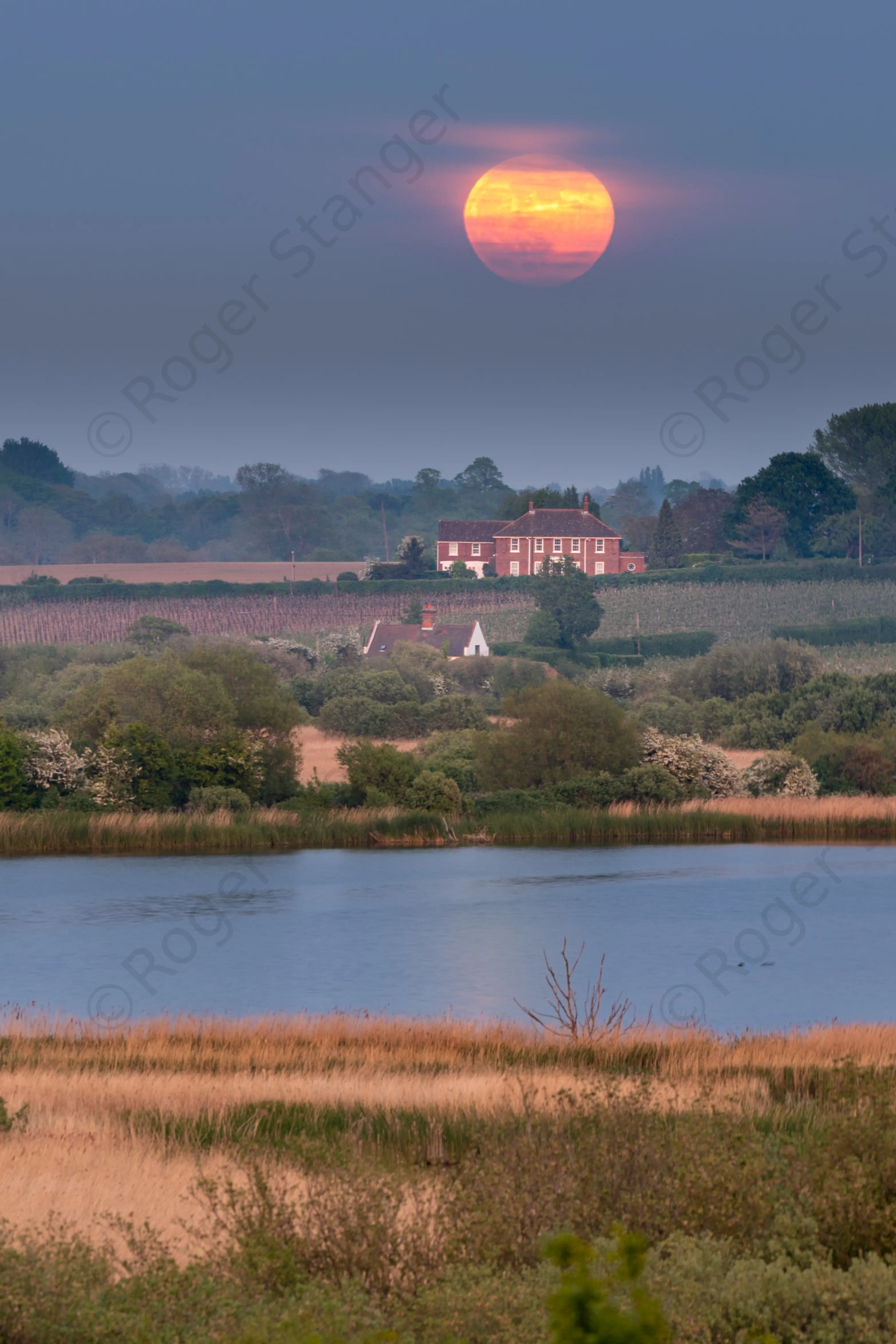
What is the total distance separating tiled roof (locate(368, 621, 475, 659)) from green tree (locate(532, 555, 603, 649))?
19.6 feet

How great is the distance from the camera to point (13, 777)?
43312 millimetres

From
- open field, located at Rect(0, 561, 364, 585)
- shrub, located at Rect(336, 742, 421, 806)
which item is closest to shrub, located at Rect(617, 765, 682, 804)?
shrub, located at Rect(336, 742, 421, 806)

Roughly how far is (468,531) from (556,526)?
7.59 metres

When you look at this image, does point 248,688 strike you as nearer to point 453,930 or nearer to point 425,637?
point 453,930

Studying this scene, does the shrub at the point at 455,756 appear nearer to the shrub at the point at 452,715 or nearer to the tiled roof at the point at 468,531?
the shrub at the point at 452,715

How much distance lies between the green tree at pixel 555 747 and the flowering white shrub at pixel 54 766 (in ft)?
40.5

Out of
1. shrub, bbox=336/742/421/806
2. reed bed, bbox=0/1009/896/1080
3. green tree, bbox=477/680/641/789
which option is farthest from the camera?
green tree, bbox=477/680/641/789

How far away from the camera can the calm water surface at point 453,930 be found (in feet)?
89.3

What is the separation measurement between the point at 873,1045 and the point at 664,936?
1504cm

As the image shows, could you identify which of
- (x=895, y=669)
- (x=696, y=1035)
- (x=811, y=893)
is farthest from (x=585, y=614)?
(x=696, y=1035)

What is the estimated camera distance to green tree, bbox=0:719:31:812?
142ft

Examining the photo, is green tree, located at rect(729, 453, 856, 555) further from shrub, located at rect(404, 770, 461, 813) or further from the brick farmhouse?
shrub, located at rect(404, 770, 461, 813)

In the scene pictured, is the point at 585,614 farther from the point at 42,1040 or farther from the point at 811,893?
the point at 42,1040

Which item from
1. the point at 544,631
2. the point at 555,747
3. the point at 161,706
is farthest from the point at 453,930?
the point at 544,631
